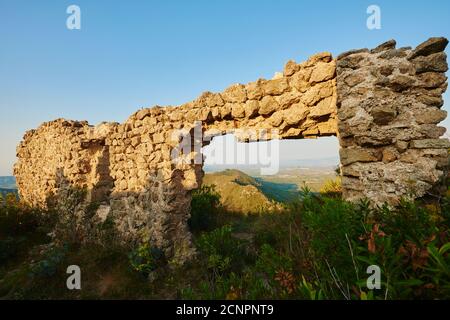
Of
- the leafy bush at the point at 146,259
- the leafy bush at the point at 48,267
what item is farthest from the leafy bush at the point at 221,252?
the leafy bush at the point at 48,267

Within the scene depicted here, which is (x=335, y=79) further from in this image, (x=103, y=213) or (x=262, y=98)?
(x=103, y=213)

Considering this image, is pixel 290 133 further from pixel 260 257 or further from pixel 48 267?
pixel 48 267

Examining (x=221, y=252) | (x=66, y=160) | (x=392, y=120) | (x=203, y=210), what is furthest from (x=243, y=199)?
(x=392, y=120)

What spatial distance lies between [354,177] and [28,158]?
10.4 metres

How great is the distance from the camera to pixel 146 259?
440 cm

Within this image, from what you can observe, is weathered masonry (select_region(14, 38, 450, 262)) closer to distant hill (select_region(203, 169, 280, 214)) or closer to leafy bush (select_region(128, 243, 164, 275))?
leafy bush (select_region(128, 243, 164, 275))

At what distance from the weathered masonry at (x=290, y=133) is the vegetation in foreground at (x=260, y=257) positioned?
37 cm

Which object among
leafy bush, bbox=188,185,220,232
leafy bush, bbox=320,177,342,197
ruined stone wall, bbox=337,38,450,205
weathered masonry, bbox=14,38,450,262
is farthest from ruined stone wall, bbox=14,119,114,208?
leafy bush, bbox=320,177,342,197

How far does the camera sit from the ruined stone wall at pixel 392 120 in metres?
2.36

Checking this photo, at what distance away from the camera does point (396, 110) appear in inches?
101

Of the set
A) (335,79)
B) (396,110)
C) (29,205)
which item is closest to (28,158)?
(29,205)

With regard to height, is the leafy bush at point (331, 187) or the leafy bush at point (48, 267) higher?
the leafy bush at point (331, 187)

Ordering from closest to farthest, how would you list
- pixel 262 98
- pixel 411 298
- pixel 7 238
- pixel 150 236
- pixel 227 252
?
1. pixel 411 298
2. pixel 262 98
3. pixel 227 252
4. pixel 150 236
5. pixel 7 238

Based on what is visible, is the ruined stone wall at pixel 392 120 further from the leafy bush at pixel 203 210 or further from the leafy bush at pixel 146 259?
the leafy bush at pixel 203 210
